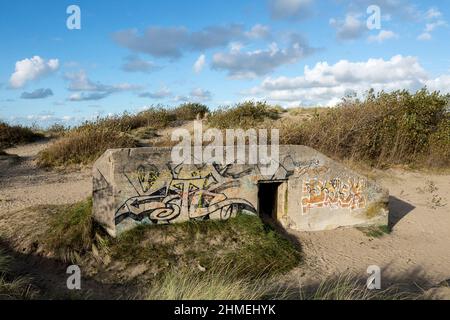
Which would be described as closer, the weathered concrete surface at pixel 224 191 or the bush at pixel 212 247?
the bush at pixel 212 247

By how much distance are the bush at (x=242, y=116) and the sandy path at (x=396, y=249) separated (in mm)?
7931

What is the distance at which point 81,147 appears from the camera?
13.8 meters

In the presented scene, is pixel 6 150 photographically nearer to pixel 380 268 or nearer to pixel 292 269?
pixel 292 269

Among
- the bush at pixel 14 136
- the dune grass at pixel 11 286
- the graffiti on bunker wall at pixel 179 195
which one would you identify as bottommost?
the dune grass at pixel 11 286

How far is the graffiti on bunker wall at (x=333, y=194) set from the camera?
840 centimetres

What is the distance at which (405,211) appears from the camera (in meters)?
10.7

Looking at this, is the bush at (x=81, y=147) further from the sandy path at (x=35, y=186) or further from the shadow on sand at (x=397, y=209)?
the shadow on sand at (x=397, y=209)

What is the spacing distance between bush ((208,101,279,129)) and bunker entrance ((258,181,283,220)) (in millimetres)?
8040

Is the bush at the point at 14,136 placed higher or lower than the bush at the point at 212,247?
higher

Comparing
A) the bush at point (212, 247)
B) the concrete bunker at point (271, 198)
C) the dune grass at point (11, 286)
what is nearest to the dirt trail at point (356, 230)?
the bush at point (212, 247)

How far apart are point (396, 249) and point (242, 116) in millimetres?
10969
